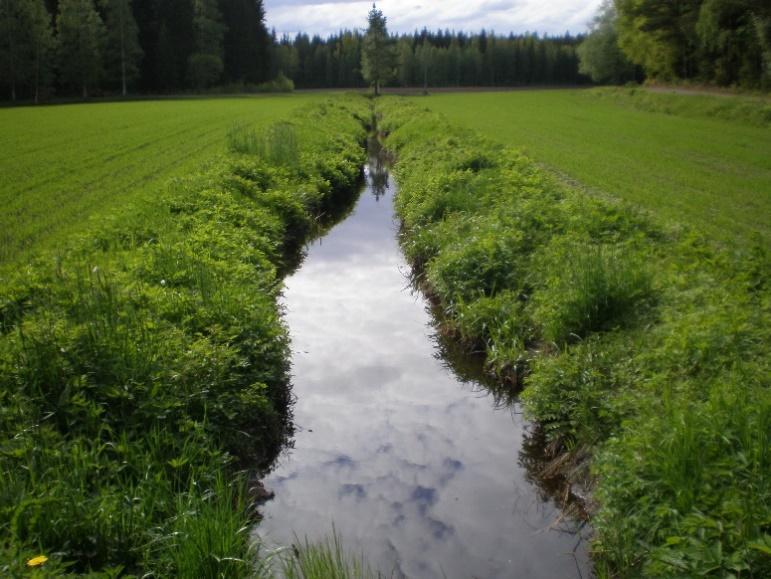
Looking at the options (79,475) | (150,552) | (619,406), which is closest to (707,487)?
(619,406)

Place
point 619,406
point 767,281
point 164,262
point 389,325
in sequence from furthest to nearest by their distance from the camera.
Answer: point 389,325
point 164,262
point 767,281
point 619,406

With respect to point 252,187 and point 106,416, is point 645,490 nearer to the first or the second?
point 106,416

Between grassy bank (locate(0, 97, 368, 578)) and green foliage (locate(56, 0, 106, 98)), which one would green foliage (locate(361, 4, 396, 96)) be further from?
grassy bank (locate(0, 97, 368, 578))

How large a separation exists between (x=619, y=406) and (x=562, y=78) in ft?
385

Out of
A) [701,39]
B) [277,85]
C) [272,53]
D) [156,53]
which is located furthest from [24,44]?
[701,39]

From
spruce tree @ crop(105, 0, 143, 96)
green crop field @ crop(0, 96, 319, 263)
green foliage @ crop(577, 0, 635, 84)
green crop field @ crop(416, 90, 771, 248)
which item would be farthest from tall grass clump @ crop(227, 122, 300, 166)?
green foliage @ crop(577, 0, 635, 84)

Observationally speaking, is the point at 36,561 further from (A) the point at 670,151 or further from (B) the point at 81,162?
(A) the point at 670,151

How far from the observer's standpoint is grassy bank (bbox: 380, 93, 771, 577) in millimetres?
3766

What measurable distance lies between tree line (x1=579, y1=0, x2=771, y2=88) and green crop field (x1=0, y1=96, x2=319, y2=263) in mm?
27604

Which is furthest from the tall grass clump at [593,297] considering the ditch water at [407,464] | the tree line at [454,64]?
the tree line at [454,64]

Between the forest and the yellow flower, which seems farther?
the forest

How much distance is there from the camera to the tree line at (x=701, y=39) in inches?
1510

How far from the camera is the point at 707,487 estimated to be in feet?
12.4

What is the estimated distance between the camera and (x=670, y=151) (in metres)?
22.3
